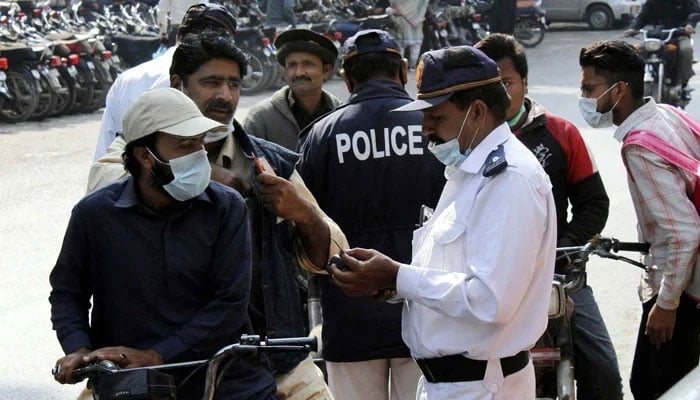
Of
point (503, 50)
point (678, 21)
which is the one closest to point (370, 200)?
point (503, 50)

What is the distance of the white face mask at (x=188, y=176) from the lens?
386 centimetres

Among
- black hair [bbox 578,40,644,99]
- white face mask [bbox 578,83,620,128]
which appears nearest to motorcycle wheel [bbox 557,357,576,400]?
white face mask [bbox 578,83,620,128]

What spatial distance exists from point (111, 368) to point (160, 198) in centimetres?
57

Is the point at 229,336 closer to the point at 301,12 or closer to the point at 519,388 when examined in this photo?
the point at 519,388

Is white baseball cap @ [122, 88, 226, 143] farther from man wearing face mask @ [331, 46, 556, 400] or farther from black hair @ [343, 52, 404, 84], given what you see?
black hair @ [343, 52, 404, 84]

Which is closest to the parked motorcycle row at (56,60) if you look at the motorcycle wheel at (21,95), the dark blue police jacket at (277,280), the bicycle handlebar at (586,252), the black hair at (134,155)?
the motorcycle wheel at (21,95)

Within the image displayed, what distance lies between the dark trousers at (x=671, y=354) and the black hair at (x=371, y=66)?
Result: 4.77ft

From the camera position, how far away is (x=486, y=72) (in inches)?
152

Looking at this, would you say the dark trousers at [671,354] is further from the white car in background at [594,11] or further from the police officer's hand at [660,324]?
the white car in background at [594,11]

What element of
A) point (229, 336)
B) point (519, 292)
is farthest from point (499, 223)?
point (229, 336)

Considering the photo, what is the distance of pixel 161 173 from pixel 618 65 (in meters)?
2.29

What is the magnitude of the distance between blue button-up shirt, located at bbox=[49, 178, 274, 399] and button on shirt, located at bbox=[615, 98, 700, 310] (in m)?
1.87

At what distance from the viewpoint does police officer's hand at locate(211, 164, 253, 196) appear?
14.5 ft

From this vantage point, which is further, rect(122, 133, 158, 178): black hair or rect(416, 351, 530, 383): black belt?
rect(122, 133, 158, 178): black hair
